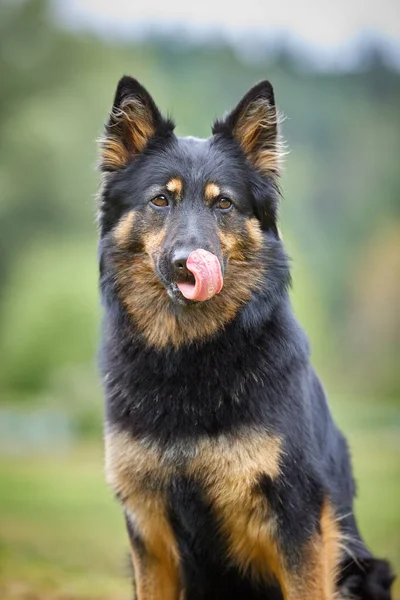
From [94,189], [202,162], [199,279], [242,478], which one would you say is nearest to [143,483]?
[242,478]

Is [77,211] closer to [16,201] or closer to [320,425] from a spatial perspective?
[16,201]

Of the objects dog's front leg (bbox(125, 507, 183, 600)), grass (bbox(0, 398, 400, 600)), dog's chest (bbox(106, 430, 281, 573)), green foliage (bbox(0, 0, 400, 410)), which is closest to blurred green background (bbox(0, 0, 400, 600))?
green foliage (bbox(0, 0, 400, 410))

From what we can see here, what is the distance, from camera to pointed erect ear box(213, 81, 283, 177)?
4.01 metres

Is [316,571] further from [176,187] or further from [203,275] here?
[176,187]

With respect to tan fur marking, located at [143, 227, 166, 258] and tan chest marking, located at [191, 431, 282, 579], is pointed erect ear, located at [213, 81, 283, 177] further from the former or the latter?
tan chest marking, located at [191, 431, 282, 579]

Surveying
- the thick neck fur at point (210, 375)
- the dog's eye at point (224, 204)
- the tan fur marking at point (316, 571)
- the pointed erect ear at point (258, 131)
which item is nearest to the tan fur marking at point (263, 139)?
the pointed erect ear at point (258, 131)

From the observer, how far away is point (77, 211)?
1773cm

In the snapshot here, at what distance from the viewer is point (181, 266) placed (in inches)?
140

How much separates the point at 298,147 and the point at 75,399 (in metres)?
6.92

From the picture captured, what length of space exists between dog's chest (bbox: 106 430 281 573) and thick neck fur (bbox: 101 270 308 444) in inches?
2.8

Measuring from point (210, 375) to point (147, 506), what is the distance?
0.67 metres

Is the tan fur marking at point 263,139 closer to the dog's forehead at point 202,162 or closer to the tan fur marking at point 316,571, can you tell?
the dog's forehead at point 202,162

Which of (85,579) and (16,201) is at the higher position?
(16,201)

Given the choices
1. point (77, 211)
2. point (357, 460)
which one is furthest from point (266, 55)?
point (357, 460)
